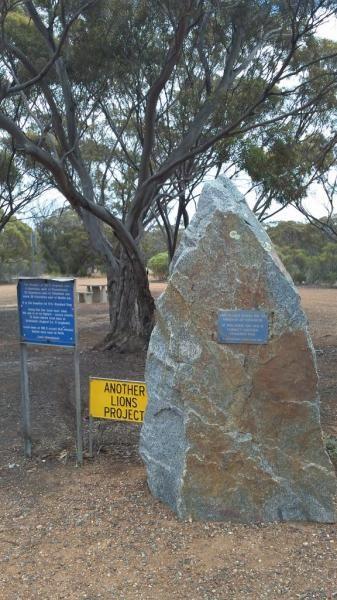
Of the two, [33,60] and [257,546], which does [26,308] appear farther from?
[33,60]

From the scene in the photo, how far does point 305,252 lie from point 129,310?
1253 inches

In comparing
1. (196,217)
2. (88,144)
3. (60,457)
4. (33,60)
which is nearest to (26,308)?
(60,457)

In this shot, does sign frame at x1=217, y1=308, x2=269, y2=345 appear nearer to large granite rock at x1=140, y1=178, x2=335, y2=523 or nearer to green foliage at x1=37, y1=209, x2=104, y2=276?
large granite rock at x1=140, y1=178, x2=335, y2=523

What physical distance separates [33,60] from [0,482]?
9806 mm

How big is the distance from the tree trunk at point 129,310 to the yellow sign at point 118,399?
5879mm

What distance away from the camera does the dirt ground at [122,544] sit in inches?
119

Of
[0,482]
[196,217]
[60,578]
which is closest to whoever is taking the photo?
[60,578]

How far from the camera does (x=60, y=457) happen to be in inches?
195

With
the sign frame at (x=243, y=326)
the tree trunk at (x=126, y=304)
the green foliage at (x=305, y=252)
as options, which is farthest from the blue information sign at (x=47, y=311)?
the green foliage at (x=305, y=252)

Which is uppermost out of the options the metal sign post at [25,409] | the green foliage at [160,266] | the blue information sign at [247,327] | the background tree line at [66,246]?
the background tree line at [66,246]

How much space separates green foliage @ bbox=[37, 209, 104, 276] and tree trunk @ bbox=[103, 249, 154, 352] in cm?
3231

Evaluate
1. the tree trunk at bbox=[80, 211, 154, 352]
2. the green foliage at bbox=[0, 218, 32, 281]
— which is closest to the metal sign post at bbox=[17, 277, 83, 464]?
the tree trunk at bbox=[80, 211, 154, 352]

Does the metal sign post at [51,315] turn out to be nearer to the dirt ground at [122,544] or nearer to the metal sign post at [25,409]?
the metal sign post at [25,409]

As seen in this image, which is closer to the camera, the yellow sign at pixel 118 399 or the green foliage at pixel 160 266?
the yellow sign at pixel 118 399
